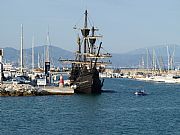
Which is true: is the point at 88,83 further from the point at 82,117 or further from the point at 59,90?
the point at 82,117

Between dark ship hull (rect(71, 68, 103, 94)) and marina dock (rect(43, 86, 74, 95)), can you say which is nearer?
marina dock (rect(43, 86, 74, 95))

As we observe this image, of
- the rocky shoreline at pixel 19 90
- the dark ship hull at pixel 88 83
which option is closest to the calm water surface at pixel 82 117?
the rocky shoreline at pixel 19 90

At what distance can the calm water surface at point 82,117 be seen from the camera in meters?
40.4

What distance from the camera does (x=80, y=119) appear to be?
46750 mm

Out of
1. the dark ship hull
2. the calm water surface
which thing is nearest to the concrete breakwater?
the calm water surface

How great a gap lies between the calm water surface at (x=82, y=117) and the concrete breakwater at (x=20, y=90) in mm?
3529

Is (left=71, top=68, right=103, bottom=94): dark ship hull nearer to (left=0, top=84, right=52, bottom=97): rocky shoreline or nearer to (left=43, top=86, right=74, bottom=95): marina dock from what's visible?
(left=43, top=86, right=74, bottom=95): marina dock

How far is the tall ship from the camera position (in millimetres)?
77812

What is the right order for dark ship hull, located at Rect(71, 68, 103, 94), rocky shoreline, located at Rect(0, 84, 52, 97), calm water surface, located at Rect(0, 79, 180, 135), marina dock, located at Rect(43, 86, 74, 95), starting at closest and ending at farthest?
calm water surface, located at Rect(0, 79, 180, 135) < rocky shoreline, located at Rect(0, 84, 52, 97) < marina dock, located at Rect(43, 86, 74, 95) < dark ship hull, located at Rect(71, 68, 103, 94)

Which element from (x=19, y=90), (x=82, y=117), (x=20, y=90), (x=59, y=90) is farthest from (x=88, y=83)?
(x=82, y=117)

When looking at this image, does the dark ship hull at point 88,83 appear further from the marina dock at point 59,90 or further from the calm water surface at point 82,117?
the calm water surface at point 82,117

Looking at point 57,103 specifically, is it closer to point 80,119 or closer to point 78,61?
point 80,119

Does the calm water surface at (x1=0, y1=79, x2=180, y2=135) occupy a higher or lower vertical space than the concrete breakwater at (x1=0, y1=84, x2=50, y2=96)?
lower

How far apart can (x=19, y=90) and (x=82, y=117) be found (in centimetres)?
2597
